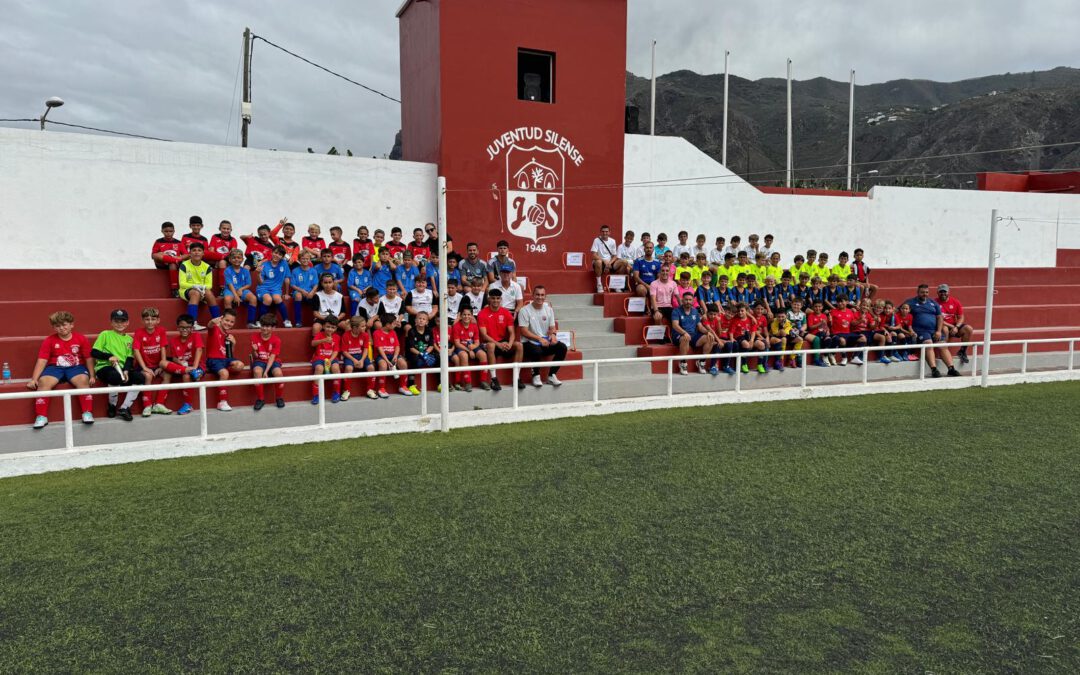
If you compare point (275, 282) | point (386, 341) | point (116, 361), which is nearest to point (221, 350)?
point (116, 361)

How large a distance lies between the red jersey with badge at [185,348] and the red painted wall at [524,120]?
17.4 feet

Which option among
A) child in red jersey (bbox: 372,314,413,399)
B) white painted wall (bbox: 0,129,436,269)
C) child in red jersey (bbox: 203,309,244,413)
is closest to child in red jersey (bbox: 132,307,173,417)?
child in red jersey (bbox: 203,309,244,413)

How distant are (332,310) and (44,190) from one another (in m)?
4.67

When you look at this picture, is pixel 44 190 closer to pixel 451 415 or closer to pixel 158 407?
pixel 158 407

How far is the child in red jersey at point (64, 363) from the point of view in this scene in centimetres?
697

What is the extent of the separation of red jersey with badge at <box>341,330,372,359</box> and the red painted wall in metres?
4.14

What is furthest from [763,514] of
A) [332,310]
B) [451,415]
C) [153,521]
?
[332,310]

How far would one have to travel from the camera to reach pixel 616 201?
43.8 ft

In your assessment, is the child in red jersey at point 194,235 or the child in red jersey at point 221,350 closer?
the child in red jersey at point 221,350

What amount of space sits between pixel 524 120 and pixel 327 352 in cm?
630

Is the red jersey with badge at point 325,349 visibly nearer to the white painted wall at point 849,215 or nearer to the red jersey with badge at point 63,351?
the red jersey with badge at point 63,351

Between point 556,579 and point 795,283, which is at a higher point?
point 795,283

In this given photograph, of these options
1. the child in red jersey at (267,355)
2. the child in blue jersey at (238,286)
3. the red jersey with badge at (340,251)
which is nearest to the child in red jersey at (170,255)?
the child in blue jersey at (238,286)

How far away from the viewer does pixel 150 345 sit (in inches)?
297
